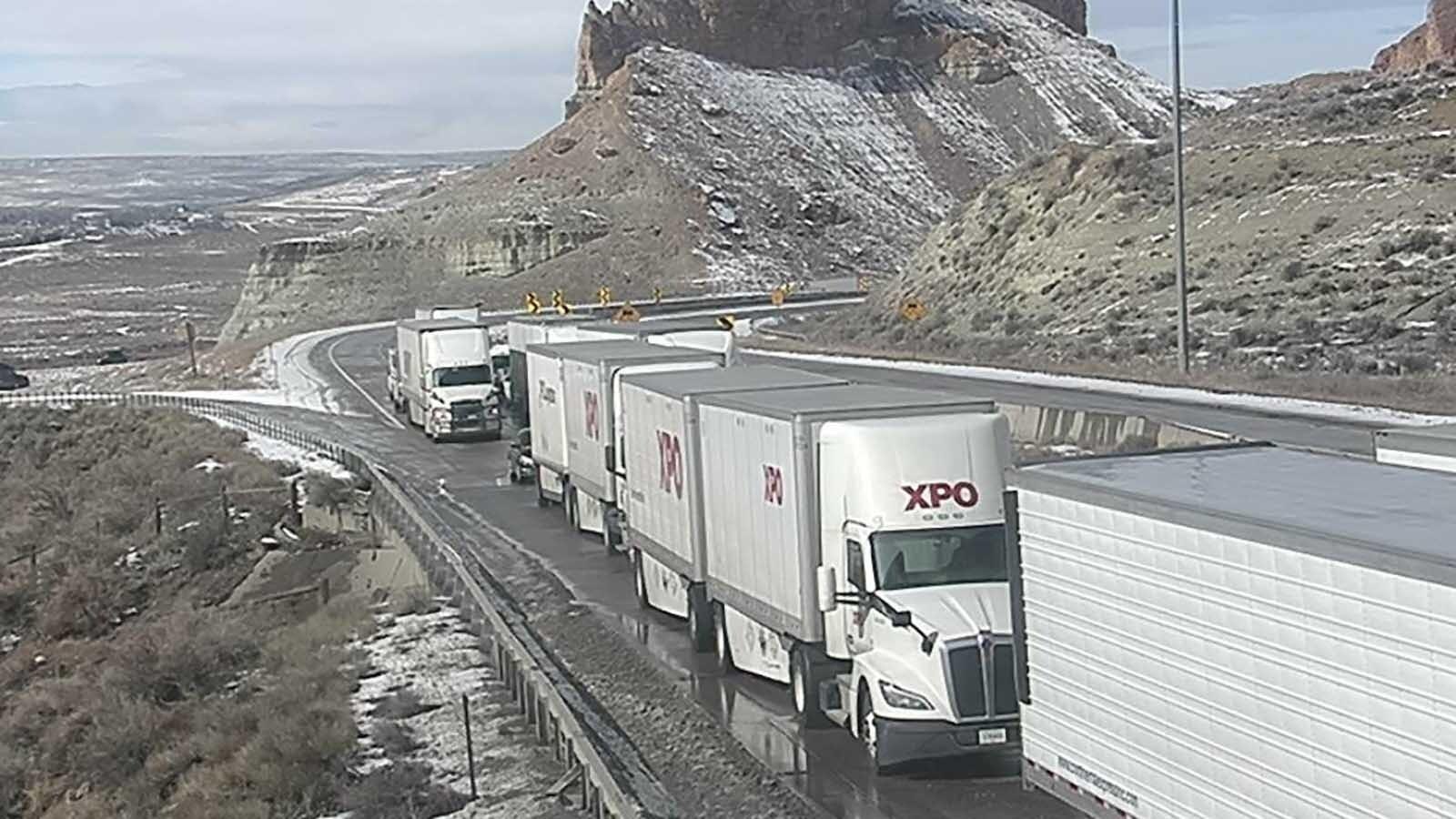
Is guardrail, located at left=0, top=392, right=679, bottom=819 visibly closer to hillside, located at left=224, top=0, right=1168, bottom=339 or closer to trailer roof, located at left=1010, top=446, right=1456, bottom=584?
trailer roof, located at left=1010, top=446, right=1456, bottom=584

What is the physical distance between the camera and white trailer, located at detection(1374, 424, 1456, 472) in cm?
1255

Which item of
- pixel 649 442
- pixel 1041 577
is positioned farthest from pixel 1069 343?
pixel 1041 577

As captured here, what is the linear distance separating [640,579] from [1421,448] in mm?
13207

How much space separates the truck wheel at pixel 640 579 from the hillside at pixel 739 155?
83.7 meters

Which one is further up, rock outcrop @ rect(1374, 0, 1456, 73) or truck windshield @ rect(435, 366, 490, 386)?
rock outcrop @ rect(1374, 0, 1456, 73)

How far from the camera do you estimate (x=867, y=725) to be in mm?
16281

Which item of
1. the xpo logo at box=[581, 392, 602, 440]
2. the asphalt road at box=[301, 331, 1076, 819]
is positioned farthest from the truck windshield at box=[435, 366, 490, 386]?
the xpo logo at box=[581, 392, 602, 440]

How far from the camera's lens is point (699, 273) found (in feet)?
369

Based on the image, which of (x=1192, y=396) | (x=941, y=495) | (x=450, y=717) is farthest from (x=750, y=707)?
(x=1192, y=396)

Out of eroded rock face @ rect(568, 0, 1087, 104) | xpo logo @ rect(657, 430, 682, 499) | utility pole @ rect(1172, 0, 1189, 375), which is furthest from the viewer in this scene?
eroded rock face @ rect(568, 0, 1087, 104)

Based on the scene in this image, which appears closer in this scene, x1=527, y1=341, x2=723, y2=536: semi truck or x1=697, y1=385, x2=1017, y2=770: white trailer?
x1=697, y1=385, x2=1017, y2=770: white trailer

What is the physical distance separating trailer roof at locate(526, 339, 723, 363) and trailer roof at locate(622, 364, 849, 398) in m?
3.08

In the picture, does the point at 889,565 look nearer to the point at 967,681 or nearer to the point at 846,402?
the point at 967,681

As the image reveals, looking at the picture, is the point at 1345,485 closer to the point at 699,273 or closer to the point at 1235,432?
the point at 1235,432
